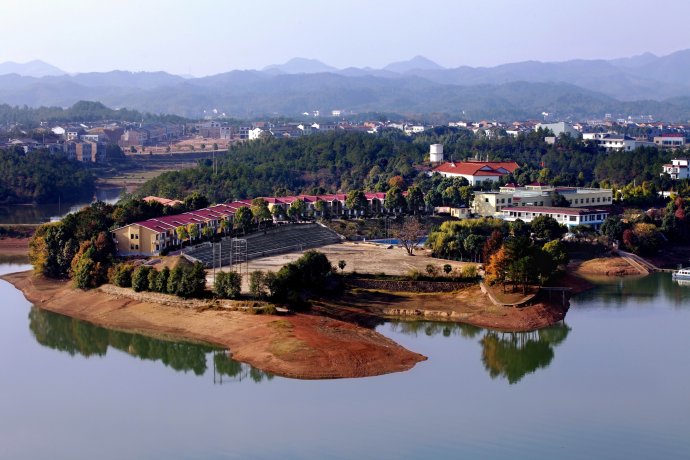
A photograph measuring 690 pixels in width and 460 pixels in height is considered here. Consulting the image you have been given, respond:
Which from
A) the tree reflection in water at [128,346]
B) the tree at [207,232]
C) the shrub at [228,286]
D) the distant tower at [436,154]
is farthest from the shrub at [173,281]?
the distant tower at [436,154]

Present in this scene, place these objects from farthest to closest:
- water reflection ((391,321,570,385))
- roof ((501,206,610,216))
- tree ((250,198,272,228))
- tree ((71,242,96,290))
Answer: roof ((501,206,610,216)) → tree ((250,198,272,228)) → tree ((71,242,96,290)) → water reflection ((391,321,570,385))

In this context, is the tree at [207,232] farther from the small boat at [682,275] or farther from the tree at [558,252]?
the small boat at [682,275]

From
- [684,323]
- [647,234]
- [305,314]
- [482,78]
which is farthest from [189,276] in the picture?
[482,78]

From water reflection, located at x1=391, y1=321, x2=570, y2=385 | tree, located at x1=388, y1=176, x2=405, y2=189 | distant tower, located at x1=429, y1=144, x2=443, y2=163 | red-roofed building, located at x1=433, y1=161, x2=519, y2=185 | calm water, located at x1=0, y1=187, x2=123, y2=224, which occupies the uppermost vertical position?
distant tower, located at x1=429, y1=144, x2=443, y2=163

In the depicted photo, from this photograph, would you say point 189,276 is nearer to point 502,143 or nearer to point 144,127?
point 502,143

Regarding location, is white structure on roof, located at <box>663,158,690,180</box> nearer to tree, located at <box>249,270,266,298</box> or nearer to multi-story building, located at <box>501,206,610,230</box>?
multi-story building, located at <box>501,206,610,230</box>

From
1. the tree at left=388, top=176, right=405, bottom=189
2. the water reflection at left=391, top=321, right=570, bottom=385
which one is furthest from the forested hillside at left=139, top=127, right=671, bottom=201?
the water reflection at left=391, top=321, right=570, bottom=385
